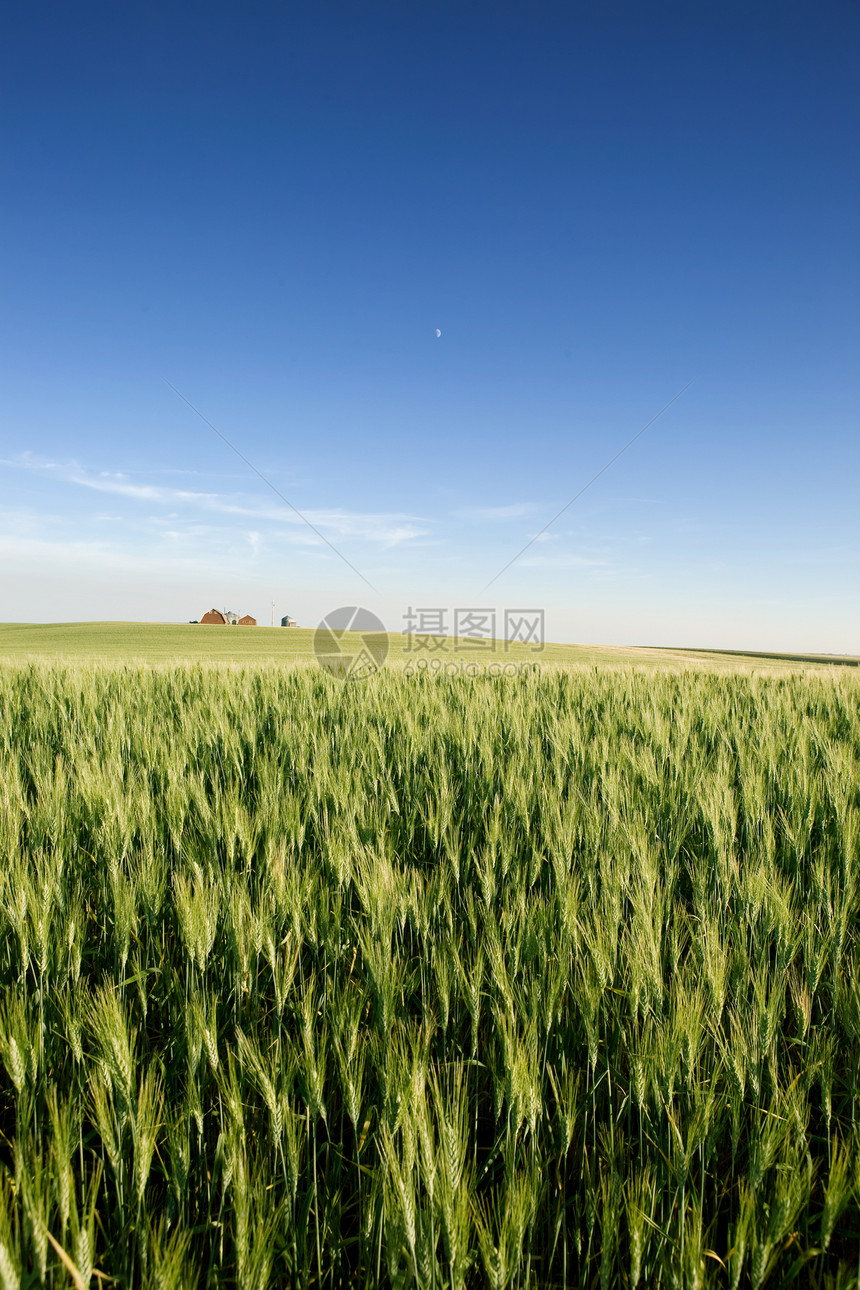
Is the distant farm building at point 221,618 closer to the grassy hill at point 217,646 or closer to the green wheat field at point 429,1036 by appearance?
the grassy hill at point 217,646

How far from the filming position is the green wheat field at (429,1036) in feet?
2.98

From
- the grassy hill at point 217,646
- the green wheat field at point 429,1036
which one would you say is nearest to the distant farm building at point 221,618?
the grassy hill at point 217,646

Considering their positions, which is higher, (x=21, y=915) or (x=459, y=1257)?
(x=21, y=915)

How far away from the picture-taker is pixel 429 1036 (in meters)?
1.17

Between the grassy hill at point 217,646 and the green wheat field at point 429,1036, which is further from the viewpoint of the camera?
the grassy hill at point 217,646

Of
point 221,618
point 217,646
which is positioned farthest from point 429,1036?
point 221,618

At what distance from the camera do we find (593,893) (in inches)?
68.0

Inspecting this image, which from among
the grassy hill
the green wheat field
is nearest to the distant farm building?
the grassy hill

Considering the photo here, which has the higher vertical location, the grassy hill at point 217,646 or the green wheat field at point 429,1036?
the grassy hill at point 217,646

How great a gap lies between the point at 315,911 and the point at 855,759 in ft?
11.4

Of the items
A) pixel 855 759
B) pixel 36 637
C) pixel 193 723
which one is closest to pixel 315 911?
pixel 193 723

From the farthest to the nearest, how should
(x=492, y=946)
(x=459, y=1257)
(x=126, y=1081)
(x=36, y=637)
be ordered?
1. (x=36, y=637)
2. (x=492, y=946)
3. (x=126, y=1081)
4. (x=459, y=1257)

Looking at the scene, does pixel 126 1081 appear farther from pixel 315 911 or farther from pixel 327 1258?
pixel 315 911

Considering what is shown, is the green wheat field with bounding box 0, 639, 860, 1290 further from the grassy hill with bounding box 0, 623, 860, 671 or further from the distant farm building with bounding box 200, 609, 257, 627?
the distant farm building with bounding box 200, 609, 257, 627
